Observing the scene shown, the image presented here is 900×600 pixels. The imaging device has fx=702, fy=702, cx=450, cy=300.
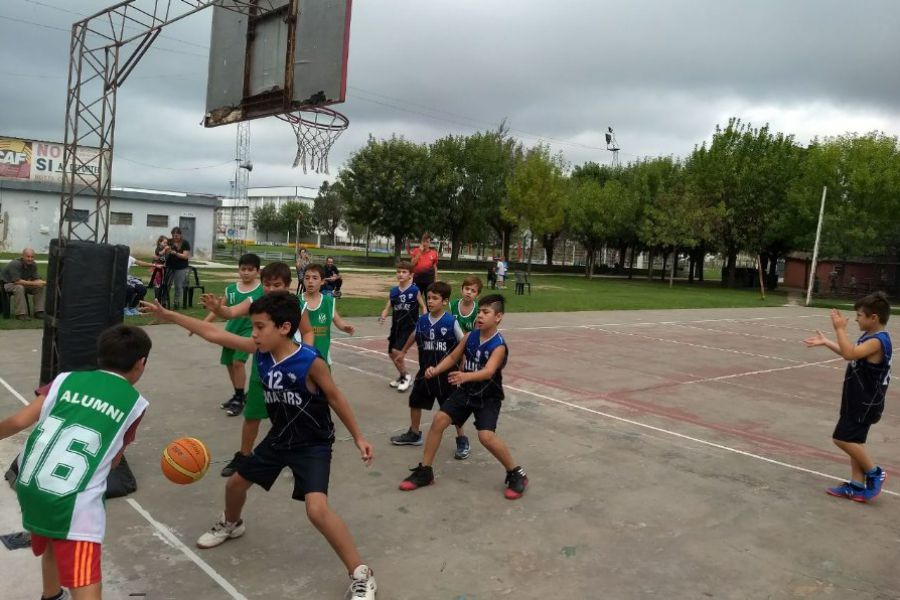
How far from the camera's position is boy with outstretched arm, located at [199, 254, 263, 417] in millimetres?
7113

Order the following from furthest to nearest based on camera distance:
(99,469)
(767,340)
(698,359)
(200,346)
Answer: (767,340)
(698,359)
(200,346)
(99,469)

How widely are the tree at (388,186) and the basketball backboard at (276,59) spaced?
32.1 m

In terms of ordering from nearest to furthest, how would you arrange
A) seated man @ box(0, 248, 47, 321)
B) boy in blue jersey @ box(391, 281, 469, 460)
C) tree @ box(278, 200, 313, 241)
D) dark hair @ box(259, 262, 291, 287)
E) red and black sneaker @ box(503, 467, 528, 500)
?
red and black sneaker @ box(503, 467, 528, 500)
dark hair @ box(259, 262, 291, 287)
boy in blue jersey @ box(391, 281, 469, 460)
seated man @ box(0, 248, 47, 321)
tree @ box(278, 200, 313, 241)

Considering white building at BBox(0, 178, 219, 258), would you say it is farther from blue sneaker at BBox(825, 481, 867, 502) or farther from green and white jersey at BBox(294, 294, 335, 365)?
blue sneaker at BBox(825, 481, 867, 502)

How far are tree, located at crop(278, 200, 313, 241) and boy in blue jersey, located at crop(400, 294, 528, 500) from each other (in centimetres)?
9885

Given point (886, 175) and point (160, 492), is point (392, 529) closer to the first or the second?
point (160, 492)

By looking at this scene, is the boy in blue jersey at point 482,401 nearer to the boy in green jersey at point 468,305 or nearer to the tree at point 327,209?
the boy in green jersey at point 468,305

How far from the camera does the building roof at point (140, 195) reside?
35.2 metres

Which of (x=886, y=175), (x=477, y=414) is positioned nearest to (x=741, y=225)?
(x=886, y=175)

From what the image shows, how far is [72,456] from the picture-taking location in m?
2.91

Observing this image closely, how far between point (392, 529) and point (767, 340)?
14949 millimetres

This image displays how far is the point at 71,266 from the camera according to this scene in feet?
17.6

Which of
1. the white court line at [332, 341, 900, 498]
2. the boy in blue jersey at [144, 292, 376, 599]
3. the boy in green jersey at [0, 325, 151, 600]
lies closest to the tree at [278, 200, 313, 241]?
the white court line at [332, 341, 900, 498]

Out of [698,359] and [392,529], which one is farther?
[698,359]
